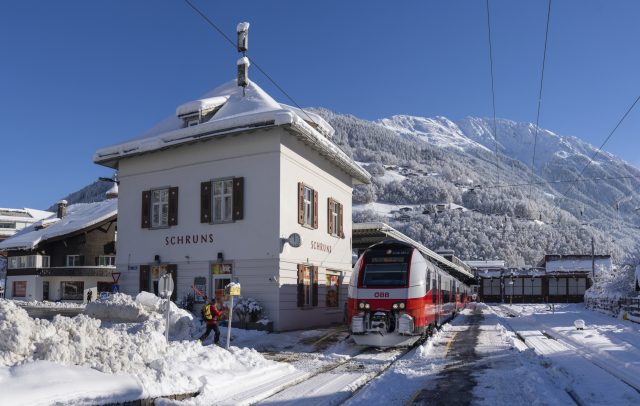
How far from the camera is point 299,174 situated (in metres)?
22.2

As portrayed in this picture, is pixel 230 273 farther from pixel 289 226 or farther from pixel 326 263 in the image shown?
pixel 326 263

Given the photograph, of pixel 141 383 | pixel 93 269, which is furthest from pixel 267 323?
pixel 93 269

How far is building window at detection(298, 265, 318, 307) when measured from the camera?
853 inches

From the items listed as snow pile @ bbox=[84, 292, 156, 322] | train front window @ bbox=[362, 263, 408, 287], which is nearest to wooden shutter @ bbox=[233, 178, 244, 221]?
snow pile @ bbox=[84, 292, 156, 322]

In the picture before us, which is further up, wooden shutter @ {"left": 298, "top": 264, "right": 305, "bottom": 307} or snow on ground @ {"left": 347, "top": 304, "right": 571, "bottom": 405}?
wooden shutter @ {"left": 298, "top": 264, "right": 305, "bottom": 307}

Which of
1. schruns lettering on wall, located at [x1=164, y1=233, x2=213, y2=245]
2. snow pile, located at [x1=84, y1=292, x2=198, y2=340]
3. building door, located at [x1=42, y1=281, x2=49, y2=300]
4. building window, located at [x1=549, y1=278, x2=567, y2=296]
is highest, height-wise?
schruns lettering on wall, located at [x1=164, y1=233, x2=213, y2=245]

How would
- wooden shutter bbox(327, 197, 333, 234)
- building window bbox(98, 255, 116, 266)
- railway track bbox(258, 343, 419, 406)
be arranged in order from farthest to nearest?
building window bbox(98, 255, 116, 266), wooden shutter bbox(327, 197, 333, 234), railway track bbox(258, 343, 419, 406)

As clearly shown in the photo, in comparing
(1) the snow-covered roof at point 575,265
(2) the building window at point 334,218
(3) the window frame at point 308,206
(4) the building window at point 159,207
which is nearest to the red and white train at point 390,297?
(3) the window frame at point 308,206

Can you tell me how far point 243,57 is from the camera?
25984mm

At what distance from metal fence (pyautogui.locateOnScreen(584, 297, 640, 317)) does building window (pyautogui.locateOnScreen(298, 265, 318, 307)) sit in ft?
50.1

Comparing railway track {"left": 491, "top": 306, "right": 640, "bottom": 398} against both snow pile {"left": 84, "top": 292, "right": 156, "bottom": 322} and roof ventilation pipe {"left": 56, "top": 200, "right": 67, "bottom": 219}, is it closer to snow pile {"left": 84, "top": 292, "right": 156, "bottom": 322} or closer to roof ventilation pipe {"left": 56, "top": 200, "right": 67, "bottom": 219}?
snow pile {"left": 84, "top": 292, "right": 156, "bottom": 322}

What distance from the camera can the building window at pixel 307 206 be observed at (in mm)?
21953

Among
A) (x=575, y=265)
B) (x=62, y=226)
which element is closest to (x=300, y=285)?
(x=62, y=226)

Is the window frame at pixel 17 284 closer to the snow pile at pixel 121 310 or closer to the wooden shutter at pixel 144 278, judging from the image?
the wooden shutter at pixel 144 278
